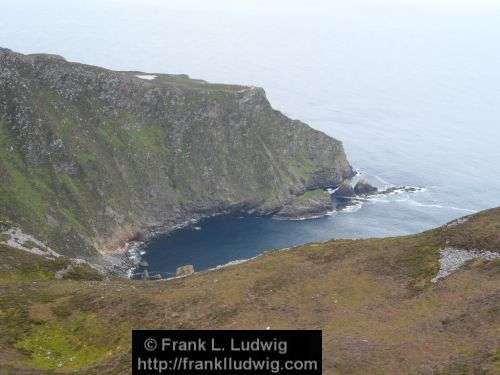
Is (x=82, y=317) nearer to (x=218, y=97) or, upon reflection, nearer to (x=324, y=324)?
(x=324, y=324)

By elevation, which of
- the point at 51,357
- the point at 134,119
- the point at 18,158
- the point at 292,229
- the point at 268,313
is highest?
the point at 134,119

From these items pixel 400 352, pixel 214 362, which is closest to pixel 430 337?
pixel 400 352

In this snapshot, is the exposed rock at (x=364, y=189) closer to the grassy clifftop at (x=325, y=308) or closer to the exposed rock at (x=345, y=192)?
the exposed rock at (x=345, y=192)

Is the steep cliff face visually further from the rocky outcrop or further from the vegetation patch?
the vegetation patch

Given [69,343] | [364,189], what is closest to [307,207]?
[364,189]

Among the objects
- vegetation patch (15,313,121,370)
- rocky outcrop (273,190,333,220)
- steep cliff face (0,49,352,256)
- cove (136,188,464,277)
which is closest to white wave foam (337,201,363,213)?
cove (136,188,464,277)
